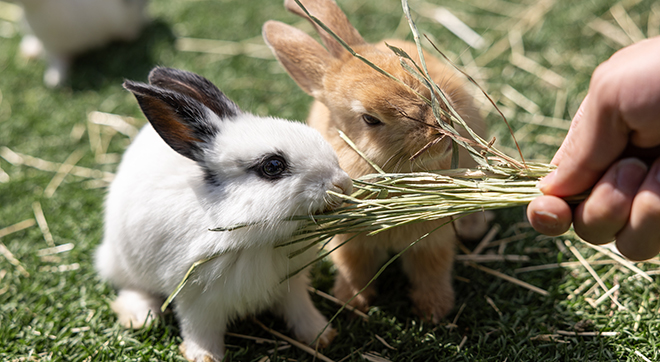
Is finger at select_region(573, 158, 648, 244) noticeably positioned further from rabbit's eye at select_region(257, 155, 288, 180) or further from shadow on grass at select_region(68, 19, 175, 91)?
shadow on grass at select_region(68, 19, 175, 91)

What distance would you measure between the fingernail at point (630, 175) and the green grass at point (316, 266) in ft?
3.40

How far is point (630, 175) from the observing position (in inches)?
66.2

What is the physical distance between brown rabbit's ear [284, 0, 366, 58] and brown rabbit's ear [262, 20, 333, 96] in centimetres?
6

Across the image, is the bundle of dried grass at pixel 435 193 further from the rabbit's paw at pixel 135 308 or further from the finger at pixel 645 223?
the rabbit's paw at pixel 135 308

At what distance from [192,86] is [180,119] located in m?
0.25

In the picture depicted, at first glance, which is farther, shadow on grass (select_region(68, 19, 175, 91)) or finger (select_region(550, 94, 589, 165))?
shadow on grass (select_region(68, 19, 175, 91))

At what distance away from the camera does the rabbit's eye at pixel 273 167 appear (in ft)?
6.75

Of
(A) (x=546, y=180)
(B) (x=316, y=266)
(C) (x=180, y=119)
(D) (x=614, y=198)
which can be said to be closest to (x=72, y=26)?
(C) (x=180, y=119)

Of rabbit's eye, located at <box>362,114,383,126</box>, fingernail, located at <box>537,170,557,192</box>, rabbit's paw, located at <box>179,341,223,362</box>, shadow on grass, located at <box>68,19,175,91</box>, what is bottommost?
rabbit's paw, located at <box>179,341,223,362</box>

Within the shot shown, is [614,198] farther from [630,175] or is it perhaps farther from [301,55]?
[301,55]

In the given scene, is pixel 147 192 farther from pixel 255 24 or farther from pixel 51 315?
pixel 255 24

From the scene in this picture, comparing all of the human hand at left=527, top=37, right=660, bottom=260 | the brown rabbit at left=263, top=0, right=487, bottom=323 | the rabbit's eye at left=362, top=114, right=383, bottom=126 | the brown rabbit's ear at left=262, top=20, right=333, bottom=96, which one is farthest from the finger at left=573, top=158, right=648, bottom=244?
the brown rabbit's ear at left=262, top=20, right=333, bottom=96

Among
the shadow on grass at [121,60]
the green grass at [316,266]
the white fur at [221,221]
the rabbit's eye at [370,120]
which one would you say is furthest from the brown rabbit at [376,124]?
the shadow on grass at [121,60]

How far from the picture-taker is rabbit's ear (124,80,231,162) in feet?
6.68
